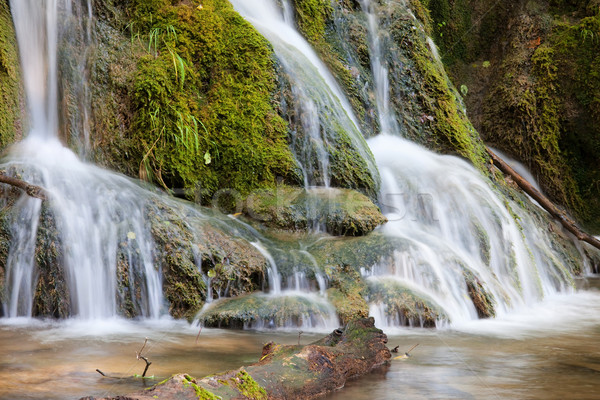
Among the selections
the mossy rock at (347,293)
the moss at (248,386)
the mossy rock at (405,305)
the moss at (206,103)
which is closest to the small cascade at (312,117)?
the moss at (206,103)

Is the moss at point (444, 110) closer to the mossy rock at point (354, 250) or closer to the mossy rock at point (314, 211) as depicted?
the mossy rock at point (314, 211)

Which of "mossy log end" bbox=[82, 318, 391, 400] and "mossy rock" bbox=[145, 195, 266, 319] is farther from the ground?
"mossy rock" bbox=[145, 195, 266, 319]

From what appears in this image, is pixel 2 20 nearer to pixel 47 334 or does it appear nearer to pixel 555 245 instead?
pixel 47 334

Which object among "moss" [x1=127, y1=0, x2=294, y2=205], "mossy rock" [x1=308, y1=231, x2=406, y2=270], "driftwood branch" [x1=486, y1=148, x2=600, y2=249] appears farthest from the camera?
"driftwood branch" [x1=486, y1=148, x2=600, y2=249]

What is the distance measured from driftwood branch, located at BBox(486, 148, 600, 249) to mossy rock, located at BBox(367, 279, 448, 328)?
182 inches

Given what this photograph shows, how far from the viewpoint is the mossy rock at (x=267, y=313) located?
5.02 metres

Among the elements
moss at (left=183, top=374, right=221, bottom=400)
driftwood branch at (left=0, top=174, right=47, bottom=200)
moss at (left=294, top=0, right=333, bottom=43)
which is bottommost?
moss at (left=183, top=374, right=221, bottom=400)

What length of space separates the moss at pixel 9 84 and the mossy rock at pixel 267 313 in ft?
8.81

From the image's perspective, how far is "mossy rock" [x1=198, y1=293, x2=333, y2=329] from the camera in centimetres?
502

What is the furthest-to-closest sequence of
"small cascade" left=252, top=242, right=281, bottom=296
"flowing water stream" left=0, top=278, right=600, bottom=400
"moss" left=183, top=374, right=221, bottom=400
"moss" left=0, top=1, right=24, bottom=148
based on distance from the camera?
"moss" left=0, top=1, right=24, bottom=148 < "small cascade" left=252, top=242, right=281, bottom=296 < "flowing water stream" left=0, top=278, right=600, bottom=400 < "moss" left=183, top=374, right=221, bottom=400

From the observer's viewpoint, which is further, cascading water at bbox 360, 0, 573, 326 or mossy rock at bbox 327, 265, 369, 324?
cascading water at bbox 360, 0, 573, 326

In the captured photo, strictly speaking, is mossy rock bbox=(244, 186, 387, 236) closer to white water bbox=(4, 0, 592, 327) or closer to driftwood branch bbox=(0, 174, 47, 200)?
white water bbox=(4, 0, 592, 327)

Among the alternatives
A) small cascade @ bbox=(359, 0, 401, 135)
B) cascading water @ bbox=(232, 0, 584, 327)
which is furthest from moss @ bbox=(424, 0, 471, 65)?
cascading water @ bbox=(232, 0, 584, 327)

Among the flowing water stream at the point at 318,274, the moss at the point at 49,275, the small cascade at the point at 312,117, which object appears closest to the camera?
the flowing water stream at the point at 318,274
